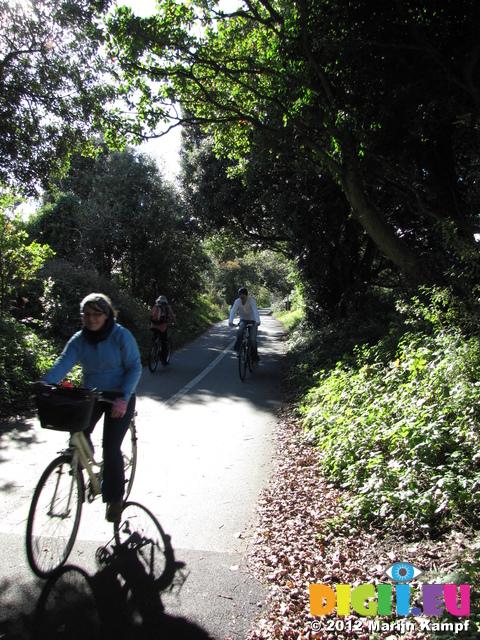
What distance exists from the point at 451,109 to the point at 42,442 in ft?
28.4

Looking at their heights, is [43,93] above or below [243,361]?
above

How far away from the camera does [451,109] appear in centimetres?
782

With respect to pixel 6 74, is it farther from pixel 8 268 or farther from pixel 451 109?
pixel 451 109

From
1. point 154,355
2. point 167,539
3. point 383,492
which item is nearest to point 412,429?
point 383,492

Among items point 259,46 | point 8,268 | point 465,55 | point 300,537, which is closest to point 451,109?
point 465,55

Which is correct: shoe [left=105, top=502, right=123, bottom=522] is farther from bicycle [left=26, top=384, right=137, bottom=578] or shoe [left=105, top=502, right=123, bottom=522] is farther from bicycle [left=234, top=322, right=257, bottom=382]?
bicycle [left=234, top=322, right=257, bottom=382]

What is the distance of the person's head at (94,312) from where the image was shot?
3639mm

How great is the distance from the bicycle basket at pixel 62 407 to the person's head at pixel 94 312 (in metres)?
0.63

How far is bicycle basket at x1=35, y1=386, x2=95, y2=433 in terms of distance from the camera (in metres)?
3.19

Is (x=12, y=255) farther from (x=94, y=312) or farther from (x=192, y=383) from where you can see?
(x=94, y=312)

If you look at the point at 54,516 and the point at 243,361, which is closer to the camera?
the point at 54,516

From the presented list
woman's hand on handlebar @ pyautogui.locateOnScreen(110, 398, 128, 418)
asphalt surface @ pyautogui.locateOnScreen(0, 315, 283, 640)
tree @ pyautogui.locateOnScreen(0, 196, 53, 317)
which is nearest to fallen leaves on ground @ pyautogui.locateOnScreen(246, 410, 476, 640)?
asphalt surface @ pyautogui.locateOnScreen(0, 315, 283, 640)

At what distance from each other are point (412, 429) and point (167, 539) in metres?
2.53

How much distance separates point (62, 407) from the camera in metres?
3.18
